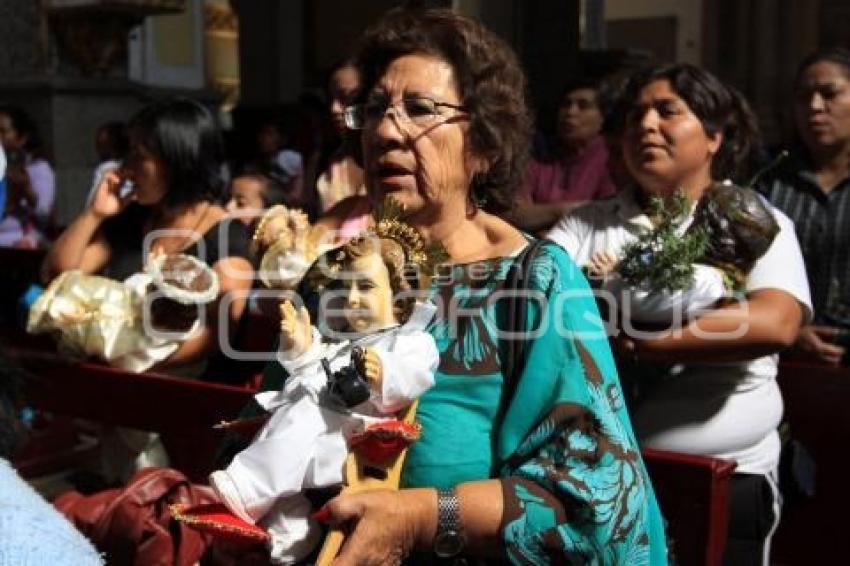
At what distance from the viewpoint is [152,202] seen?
4219mm

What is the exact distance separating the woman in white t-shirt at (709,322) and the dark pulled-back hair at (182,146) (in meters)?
1.56

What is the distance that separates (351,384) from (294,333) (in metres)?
0.17

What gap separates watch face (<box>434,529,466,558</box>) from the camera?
1.82 m

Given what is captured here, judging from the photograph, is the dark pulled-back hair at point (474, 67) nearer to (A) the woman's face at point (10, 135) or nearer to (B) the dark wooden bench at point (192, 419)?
Answer: (B) the dark wooden bench at point (192, 419)

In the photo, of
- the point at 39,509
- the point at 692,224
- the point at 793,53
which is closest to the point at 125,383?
the point at 692,224

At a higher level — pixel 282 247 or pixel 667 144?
pixel 667 144

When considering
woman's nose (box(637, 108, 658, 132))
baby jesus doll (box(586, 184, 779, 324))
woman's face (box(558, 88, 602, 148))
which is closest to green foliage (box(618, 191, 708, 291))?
baby jesus doll (box(586, 184, 779, 324))

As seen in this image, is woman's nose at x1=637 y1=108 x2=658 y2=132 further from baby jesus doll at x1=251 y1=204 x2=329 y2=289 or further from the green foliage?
baby jesus doll at x1=251 y1=204 x2=329 y2=289

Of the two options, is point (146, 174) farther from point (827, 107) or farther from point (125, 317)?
point (827, 107)

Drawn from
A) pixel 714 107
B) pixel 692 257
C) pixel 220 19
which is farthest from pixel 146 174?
pixel 220 19

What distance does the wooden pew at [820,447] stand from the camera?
3.50 metres

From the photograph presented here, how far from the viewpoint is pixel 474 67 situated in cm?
209

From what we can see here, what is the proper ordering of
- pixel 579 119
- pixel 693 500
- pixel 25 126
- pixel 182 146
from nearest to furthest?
pixel 693 500
pixel 182 146
pixel 579 119
pixel 25 126

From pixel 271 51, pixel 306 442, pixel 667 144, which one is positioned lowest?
pixel 306 442
